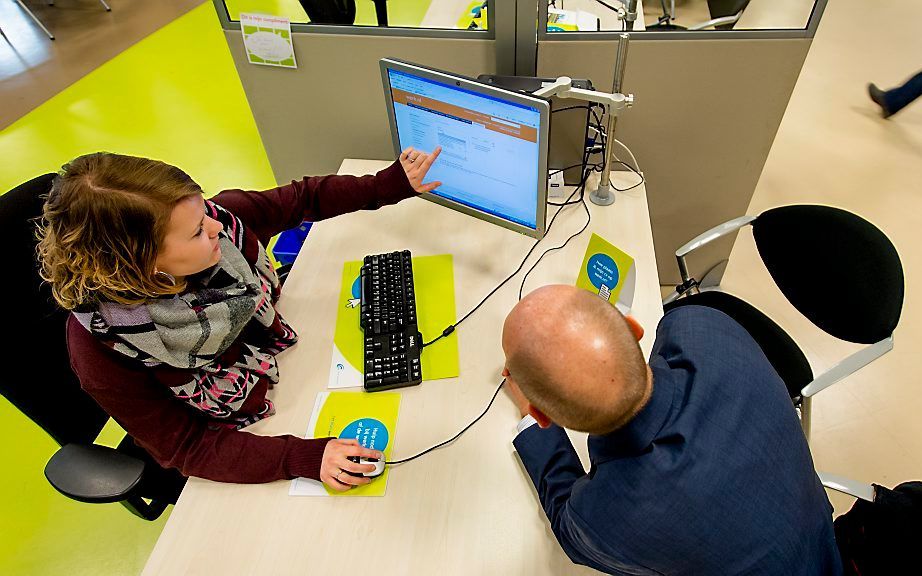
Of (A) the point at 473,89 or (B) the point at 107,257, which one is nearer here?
(B) the point at 107,257

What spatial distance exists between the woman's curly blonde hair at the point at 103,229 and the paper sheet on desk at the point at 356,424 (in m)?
0.42

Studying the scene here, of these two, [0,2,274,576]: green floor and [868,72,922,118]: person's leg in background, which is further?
[868,72,922,118]: person's leg in background

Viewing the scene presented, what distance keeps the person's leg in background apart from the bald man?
2.98 m

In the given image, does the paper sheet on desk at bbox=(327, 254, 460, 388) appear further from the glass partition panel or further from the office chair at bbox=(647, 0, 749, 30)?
the office chair at bbox=(647, 0, 749, 30)

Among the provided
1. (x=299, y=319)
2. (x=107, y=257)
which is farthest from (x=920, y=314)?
(x=107, y=257)

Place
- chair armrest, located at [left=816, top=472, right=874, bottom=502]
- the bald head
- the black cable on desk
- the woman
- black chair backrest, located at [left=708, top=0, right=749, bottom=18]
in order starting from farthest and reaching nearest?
black chair backrest, located at [left=708, top=0, right=749, bottom=18] → the black cable on desk → chair armrest, located at [left=816, top=472, right=874, bottom=502] → the woman → the bald head

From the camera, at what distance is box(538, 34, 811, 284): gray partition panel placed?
1405 millimetres

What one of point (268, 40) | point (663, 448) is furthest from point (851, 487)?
point (268, 40)

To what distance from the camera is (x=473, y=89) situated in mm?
1079

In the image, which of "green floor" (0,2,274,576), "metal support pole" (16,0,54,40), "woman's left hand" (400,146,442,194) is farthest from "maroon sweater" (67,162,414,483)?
"metal support pole" (16,0,54,40)

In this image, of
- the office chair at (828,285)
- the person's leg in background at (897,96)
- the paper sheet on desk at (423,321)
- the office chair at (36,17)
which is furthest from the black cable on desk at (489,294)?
the office chair at (36,17)

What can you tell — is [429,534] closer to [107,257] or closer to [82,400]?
[107,257]

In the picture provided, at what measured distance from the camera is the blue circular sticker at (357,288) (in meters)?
1.31

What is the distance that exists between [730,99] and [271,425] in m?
1.50
